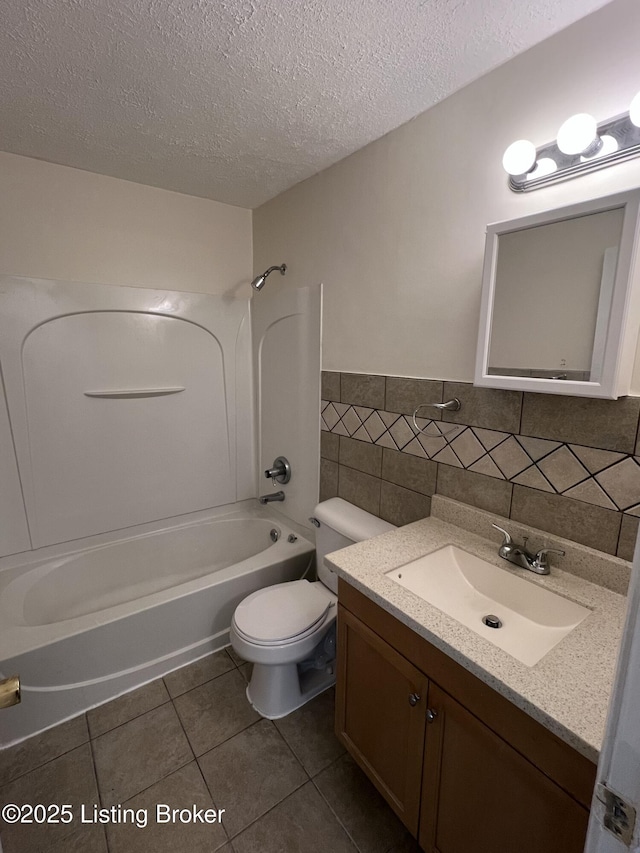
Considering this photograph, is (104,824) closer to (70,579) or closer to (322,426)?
(70,579)

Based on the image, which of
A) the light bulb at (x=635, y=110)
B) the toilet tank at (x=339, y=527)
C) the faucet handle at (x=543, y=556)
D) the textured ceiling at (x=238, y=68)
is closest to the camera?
the light bulb at (x=635, y=110)

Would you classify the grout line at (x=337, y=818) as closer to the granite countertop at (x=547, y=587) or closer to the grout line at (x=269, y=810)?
the grout line at (x=269, y=810)

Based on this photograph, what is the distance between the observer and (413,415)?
5.30ft

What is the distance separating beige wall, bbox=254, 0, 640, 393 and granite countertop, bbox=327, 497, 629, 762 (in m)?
0.53

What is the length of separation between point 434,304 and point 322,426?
2.89ft

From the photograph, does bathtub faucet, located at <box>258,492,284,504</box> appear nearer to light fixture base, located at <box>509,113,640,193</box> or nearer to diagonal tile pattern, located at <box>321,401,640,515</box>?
diagonal tile pattern, located at <box>321,401,640,515</box>

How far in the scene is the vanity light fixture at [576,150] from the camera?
997 millimetres

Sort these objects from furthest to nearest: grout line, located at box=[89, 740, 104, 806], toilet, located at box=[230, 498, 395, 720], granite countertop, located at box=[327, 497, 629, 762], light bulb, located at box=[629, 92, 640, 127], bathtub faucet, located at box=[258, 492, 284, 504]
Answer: bathtub faucet, located at box=[258, 492, 284, 504], toilet, located at box=[230, 498, 395, 720], grout line, located at box=[89, 740, 104, 806], light bulb, located at box=[629, 92, 640, 127], granite countertop, located at box=[327, 497, 629, 762]

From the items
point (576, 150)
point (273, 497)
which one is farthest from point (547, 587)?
point (273, 497)

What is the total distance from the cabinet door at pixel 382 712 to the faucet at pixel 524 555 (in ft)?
1.56

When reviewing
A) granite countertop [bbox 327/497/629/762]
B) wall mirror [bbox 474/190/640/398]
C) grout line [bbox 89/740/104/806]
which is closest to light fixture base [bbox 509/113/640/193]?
wall mirror [bbox 474/190/640/398]

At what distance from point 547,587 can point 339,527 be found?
Result: 863 mm

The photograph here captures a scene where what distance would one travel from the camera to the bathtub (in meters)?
1.62

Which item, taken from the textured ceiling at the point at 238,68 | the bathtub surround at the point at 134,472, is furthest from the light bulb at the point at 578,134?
the bathtub surround at the point at 134,472
